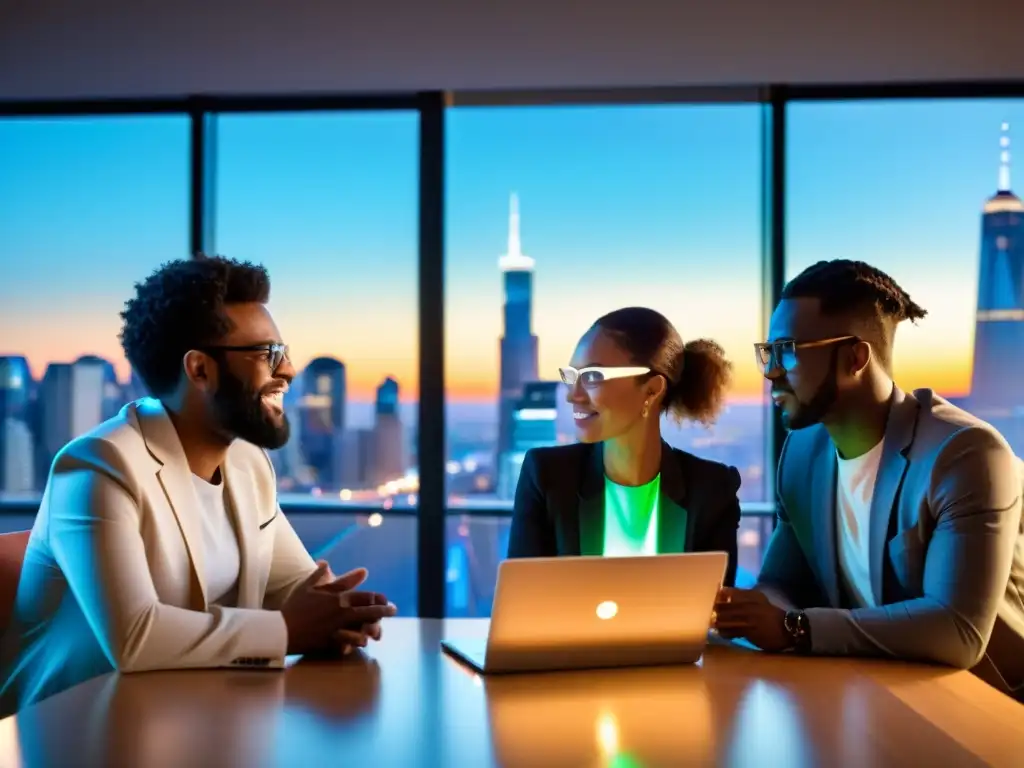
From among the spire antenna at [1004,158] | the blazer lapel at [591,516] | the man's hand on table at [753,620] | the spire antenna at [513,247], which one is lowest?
the man's hand on table at [753,620]

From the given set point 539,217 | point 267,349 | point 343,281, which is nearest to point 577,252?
point 539,217

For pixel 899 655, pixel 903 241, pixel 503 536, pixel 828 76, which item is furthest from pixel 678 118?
pixel 899 655

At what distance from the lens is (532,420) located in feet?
16.8

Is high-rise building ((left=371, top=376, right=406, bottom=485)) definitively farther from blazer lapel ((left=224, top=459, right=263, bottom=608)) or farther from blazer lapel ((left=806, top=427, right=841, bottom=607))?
blazer lapel ((left=806, top=427, right=841, bottom=607))

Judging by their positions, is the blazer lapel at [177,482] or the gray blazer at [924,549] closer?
the gray blazer at [924,549]

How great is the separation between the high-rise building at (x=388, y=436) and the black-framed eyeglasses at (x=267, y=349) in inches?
101

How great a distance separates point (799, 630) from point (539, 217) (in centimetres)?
316

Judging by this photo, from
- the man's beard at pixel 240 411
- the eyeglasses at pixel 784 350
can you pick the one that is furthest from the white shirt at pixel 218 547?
the eyeglasses at pixel 784 350

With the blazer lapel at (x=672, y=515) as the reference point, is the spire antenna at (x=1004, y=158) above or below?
above

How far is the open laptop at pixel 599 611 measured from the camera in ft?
6.19

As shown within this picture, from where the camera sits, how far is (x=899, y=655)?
2.15 metres

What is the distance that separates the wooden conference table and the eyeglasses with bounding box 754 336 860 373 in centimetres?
76

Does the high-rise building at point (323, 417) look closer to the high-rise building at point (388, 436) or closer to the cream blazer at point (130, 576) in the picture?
the high-rise building at point (388, 436)

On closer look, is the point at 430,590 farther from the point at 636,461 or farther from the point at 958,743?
the point at 958,743
